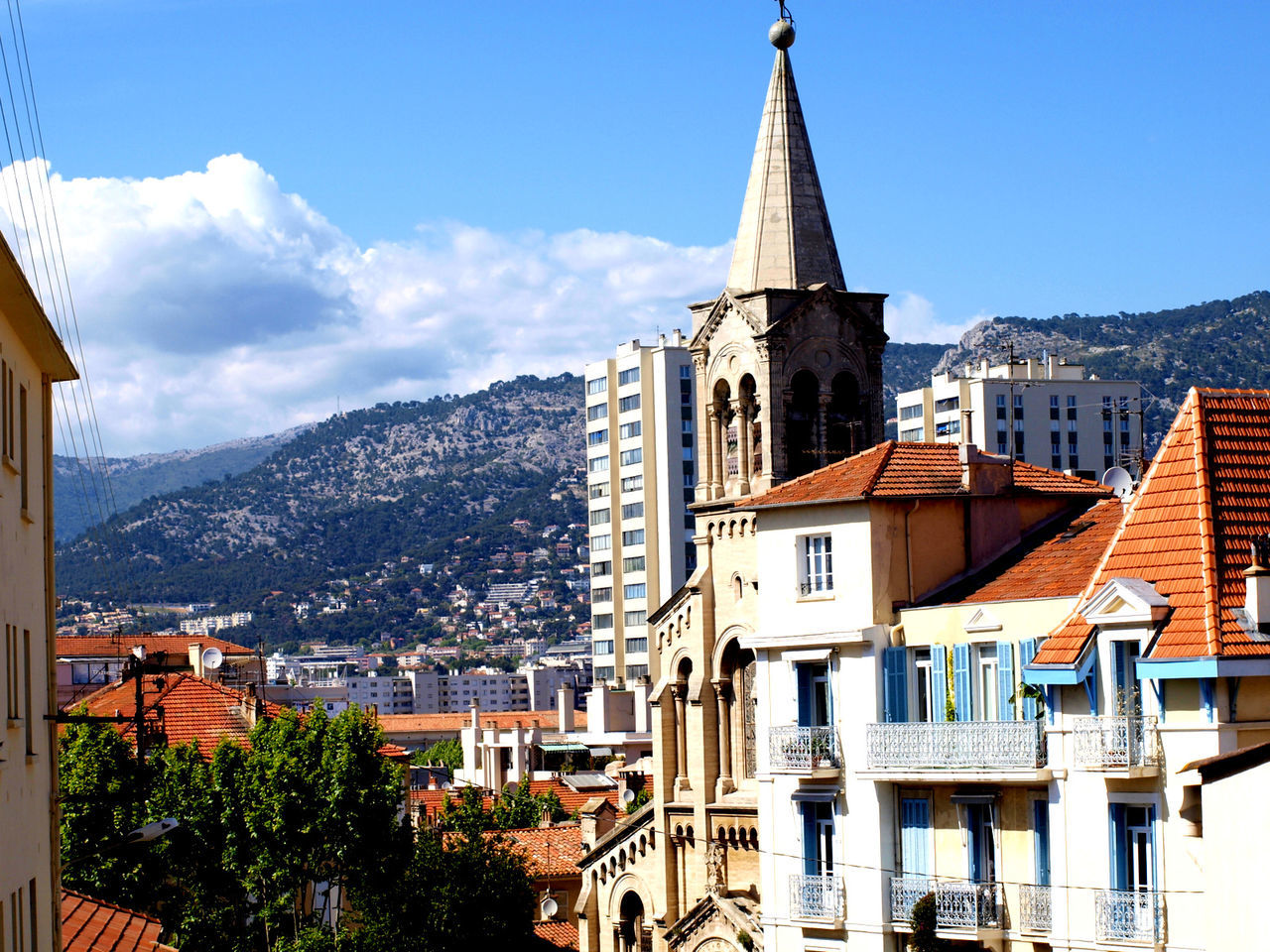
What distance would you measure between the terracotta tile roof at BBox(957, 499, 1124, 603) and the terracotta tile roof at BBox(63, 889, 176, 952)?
57.1ft

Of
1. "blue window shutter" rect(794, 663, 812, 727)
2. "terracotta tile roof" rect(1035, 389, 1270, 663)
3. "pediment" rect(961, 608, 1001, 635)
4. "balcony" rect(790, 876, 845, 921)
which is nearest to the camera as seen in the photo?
"terracotta tile roof" rect(1035, 389, 1270, 663)

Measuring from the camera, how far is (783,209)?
56.5m

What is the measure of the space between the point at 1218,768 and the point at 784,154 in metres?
34.9

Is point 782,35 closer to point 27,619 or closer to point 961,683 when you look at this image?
point 961,683

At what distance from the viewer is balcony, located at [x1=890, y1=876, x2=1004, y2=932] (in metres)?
36.1

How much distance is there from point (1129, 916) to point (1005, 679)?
562cm

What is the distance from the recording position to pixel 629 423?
177 metres

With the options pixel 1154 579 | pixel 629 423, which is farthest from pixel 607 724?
pixel 1154 579

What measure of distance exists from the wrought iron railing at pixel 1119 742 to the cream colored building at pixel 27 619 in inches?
670

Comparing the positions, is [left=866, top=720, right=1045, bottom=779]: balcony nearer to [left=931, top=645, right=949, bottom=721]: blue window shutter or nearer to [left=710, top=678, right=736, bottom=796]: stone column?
[left=931, top=645, right=949, bottom=721]: blue window shutter

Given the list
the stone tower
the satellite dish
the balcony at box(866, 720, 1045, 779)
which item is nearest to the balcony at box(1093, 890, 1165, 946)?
the balcony at box(866, 720, 1045, 779)

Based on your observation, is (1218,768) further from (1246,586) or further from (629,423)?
(629,423)

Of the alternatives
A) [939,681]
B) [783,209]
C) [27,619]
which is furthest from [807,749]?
[783,209]

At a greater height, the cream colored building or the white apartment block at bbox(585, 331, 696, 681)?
the white apartment block at bbox(585, 331, 696, 681)
